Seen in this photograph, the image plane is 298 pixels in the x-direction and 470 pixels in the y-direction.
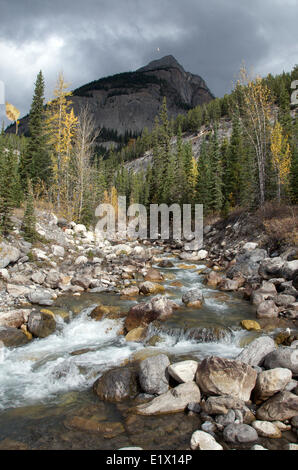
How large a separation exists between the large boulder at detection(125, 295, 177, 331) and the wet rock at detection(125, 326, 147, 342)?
0.35m

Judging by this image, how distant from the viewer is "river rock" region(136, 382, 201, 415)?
517cm

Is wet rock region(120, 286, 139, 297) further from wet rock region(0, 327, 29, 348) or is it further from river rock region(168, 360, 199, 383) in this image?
river rock region(168, 360, 199, 383)

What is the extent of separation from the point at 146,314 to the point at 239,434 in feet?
16.3

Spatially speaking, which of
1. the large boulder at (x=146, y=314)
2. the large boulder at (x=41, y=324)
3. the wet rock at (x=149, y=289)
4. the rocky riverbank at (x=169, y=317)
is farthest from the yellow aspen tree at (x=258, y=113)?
the large boulder at (x=41, y=324)

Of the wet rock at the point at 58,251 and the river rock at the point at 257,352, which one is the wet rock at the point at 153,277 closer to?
the wet rock at the point at 58,251

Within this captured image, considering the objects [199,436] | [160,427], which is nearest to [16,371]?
[160,427]

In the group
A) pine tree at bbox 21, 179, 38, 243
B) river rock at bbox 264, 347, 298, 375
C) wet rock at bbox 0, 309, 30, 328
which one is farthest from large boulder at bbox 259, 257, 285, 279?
pine tree at bbox 21, 179, 38, 243

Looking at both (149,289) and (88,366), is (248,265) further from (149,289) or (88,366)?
(88,366)

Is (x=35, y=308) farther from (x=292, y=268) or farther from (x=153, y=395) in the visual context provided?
(x=292, y=268)

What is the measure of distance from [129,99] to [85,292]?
197 meters

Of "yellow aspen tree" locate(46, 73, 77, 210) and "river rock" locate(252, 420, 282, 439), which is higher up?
"yellow aspen tree" locate(46, 73, 77, 210)

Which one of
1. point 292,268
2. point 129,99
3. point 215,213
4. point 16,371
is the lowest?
point 16,371

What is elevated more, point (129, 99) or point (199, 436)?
point (129, 99)

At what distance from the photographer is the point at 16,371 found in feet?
22.3
